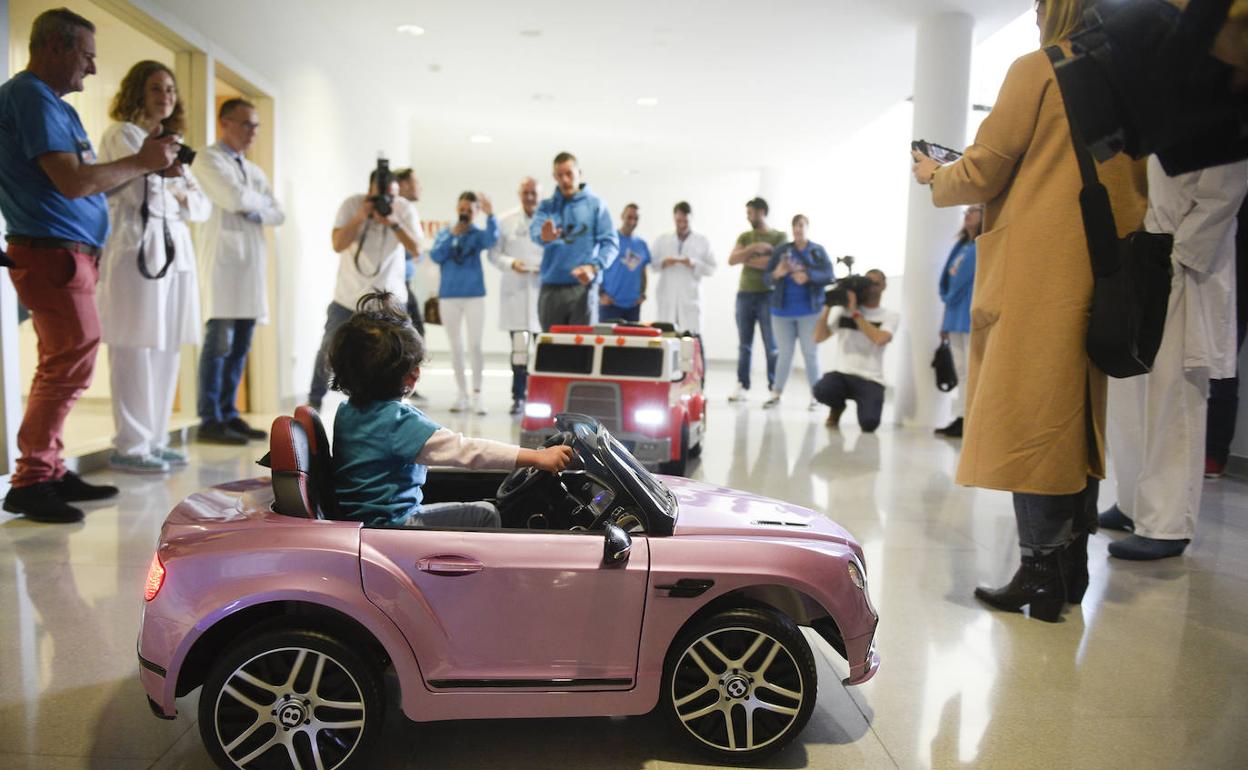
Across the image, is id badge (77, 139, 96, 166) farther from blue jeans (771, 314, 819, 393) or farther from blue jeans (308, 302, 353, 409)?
blue jeans (771, 314, 819, 393)

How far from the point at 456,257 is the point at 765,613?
6.29 metres

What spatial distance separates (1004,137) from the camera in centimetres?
250

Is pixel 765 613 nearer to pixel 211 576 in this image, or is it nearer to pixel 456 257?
pixel 211 576

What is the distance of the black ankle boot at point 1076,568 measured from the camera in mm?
2721

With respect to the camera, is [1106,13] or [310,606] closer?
[1106,13]

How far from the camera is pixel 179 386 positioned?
20.8 ft

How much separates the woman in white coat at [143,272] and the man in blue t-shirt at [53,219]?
0.60 meters

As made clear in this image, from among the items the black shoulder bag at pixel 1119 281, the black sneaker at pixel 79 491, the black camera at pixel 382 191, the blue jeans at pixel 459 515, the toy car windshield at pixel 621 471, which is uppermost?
the black camera at pixel 382 191

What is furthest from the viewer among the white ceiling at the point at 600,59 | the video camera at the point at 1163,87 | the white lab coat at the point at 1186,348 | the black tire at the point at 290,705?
the white ceiling at the point at 600,59

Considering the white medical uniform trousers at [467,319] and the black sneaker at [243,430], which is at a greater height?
the white medical uniform trousers at [467,319]

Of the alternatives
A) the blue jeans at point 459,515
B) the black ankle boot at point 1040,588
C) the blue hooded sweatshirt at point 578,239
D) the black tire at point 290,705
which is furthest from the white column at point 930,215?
the black tire at point 290,705

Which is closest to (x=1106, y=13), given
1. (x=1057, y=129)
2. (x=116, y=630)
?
(x=1057, y=129)

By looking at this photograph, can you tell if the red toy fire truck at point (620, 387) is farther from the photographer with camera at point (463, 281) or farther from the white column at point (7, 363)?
the photographer with camera at point (463, 281)

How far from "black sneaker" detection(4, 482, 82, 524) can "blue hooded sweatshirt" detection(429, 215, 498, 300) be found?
173 inches
